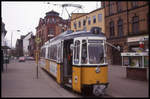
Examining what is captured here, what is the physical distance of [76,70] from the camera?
10.5m

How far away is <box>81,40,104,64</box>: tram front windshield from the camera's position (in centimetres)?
1033

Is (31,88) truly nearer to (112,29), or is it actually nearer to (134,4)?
(134,4)

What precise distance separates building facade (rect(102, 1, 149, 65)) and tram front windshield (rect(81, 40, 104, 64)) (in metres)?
17.9

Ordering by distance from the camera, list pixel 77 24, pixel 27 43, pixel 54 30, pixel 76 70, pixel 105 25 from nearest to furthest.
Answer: pixel 76 70 < pixel 105 25 < pixel 77 24 < pixel 54 30 < pixel 27 43

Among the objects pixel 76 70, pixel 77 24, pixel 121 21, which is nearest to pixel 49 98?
pixel 76 70

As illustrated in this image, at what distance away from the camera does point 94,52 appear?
10.4m

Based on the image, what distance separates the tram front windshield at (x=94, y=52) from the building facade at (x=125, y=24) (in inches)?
703

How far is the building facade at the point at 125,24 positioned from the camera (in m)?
29.3

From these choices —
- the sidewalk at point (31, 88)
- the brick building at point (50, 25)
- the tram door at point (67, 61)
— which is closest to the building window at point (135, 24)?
the sidewalk at point (31, 88)

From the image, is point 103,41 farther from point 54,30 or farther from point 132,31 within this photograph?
point 54,30

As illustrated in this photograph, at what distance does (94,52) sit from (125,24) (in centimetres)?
2465

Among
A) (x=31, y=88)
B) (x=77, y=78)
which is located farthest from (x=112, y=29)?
(x=77, y=78)

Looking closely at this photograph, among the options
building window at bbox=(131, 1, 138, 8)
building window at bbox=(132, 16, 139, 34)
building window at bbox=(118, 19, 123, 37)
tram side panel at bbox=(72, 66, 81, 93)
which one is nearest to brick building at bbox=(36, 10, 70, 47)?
building window at bbox=(118, 19, 123, 37)

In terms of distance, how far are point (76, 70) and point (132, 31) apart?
2326 centimetres
